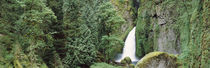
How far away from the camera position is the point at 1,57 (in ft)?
25.5

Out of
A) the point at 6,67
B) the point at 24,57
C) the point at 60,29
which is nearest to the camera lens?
the point at 6,67

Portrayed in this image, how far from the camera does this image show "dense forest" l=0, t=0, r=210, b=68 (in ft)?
18.7

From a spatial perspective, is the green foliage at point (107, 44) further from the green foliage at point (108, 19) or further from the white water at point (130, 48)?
the white water at point (130, 48)

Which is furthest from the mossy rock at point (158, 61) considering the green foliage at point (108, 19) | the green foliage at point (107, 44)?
the green foliage at point (108, 19)

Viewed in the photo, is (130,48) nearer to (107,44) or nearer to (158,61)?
(107,44)

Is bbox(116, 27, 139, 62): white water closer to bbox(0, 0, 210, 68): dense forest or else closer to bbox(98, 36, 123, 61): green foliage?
bbox(0, 0, 210, 68): dense forest

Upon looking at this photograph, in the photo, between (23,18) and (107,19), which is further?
(107,19)

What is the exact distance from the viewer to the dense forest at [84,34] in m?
5.70

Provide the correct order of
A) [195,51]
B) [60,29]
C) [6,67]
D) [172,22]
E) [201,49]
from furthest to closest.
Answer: [172,22], [60,29], [6,67], [195,51], [201,49]

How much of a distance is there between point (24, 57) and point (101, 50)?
8787 mm

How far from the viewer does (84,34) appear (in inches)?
549

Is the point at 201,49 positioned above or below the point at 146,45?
above

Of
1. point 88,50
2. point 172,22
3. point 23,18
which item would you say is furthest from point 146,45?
point 23,18

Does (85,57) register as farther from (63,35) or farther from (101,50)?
(101,50)
